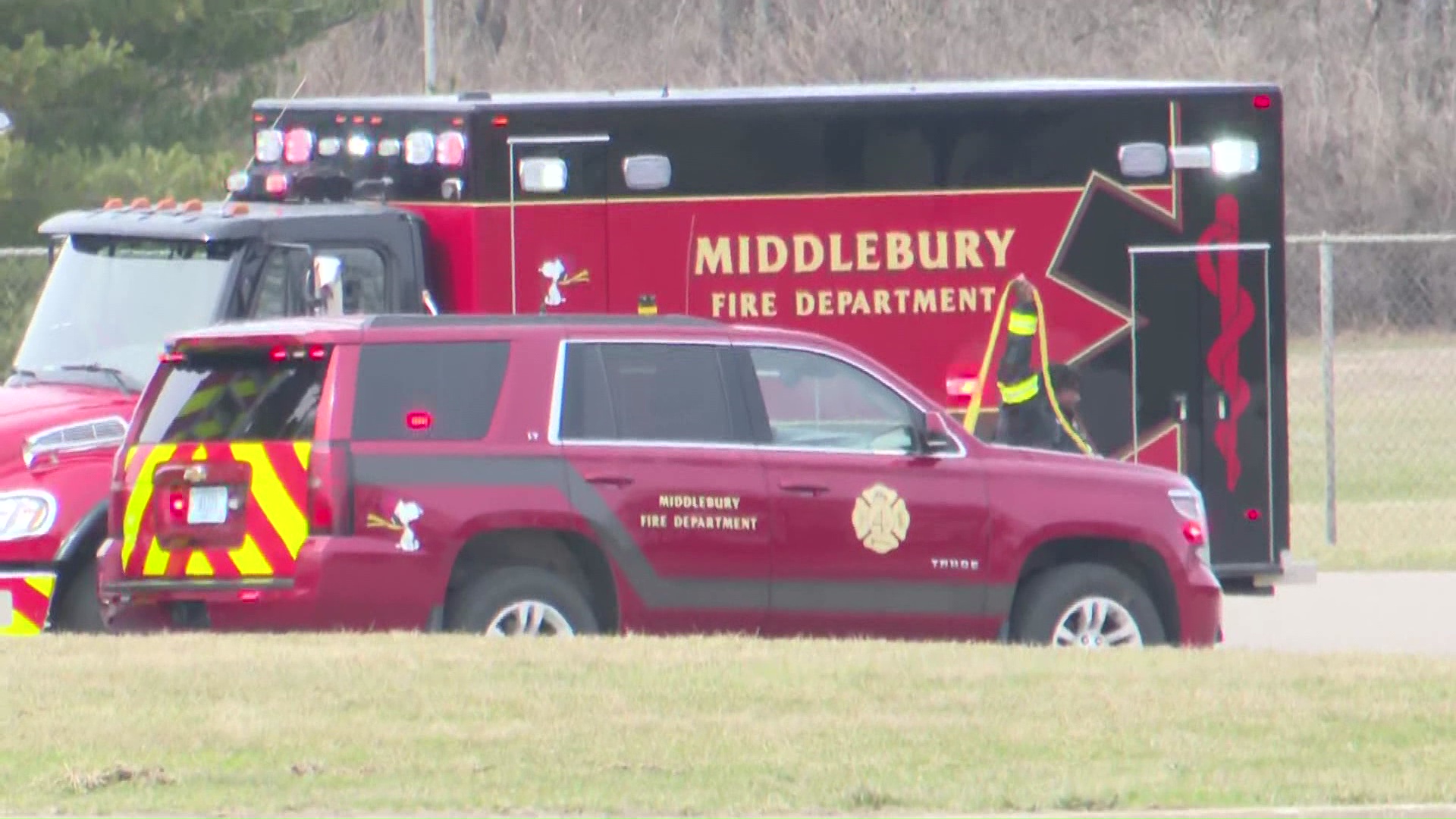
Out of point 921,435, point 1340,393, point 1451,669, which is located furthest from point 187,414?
point 1340,393

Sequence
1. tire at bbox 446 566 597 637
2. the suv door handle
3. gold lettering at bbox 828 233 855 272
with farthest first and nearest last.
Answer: gold lettering at bbox 828 233 855 272, the suv door handle, tire at bbox 446 566 597 637

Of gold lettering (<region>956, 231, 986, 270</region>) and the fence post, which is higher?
gold lettering (<region>956, 231, 986, 270</region>)

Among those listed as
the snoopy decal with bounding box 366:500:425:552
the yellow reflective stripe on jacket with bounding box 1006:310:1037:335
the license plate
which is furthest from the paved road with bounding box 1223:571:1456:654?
the license plate

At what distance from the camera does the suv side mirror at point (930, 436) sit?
1048 cm

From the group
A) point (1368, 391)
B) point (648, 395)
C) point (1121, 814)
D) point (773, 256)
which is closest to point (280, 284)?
point (648, 395)

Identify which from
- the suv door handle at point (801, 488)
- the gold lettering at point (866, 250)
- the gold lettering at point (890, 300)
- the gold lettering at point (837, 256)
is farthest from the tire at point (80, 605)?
the gold lettering at point (866, 250)

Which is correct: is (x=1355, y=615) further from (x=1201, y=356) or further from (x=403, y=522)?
(x=403, y=522)

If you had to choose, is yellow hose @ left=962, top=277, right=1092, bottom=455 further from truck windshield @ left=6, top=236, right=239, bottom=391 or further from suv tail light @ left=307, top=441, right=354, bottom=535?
truck windshield @ left=6, top=236, right=239, bottom=391

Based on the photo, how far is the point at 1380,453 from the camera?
884 inches

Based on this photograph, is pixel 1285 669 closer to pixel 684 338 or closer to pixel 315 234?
pixel 684 338

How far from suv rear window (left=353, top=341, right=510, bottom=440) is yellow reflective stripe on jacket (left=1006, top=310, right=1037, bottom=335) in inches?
117

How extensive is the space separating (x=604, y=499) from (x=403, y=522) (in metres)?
0.83

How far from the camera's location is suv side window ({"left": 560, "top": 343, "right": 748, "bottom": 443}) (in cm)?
1023

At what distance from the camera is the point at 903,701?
29.0ft
